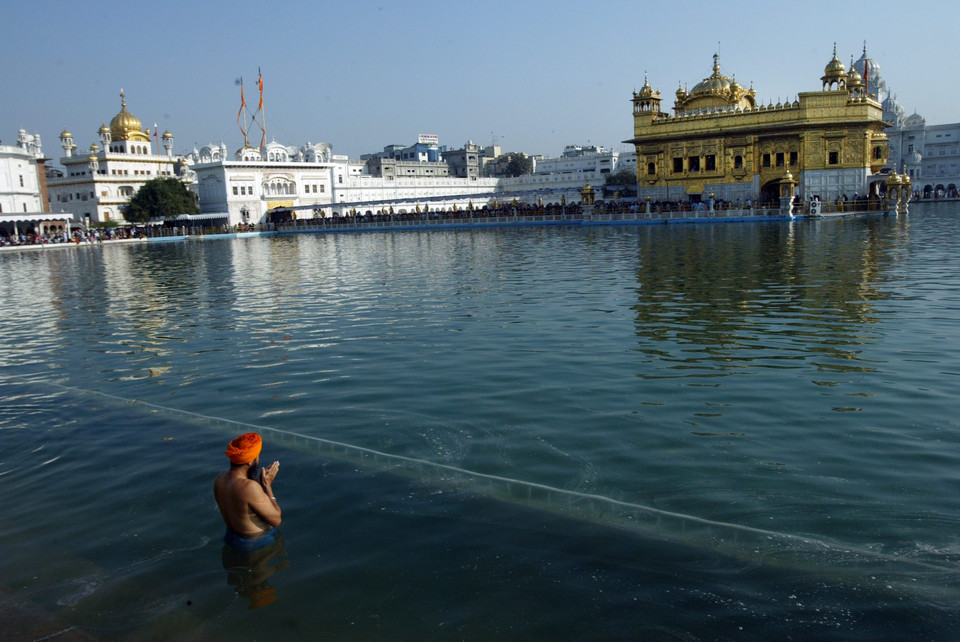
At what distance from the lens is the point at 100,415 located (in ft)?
27.8

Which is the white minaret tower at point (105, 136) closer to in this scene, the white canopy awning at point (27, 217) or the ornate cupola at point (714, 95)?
the white canopy awning at point (27, 217)

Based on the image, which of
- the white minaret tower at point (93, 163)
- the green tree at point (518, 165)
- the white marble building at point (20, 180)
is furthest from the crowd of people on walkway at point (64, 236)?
the green tree at point (518, 165)

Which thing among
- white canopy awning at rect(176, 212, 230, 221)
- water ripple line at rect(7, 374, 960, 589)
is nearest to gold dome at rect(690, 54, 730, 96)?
white canopy awning at rect(176, 212, 230, 221)

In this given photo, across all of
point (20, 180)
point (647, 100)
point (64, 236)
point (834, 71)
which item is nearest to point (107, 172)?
point (20, 180)

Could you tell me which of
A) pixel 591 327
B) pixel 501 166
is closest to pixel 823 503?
pixel 591 327

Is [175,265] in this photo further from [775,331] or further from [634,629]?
[634,629]

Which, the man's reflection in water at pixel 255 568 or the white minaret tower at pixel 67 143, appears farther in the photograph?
the white minaret tower at pixel 67 143

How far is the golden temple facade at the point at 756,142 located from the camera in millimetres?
48750

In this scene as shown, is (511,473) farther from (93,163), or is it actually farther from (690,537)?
(93,163)

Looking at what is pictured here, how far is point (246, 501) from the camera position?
501 centimetres

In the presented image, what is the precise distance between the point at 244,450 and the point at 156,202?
69621 mm

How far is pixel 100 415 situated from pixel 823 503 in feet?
24.9

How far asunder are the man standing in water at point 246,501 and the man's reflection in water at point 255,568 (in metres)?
0.05

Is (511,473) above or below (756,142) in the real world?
below
